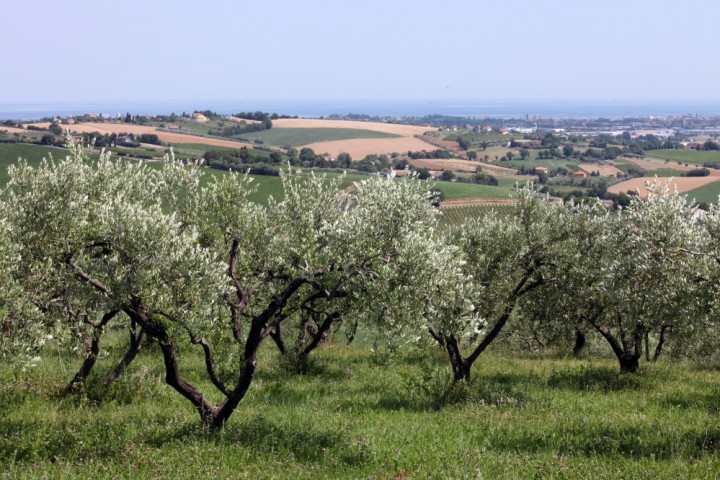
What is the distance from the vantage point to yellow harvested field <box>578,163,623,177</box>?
171500 millimetres

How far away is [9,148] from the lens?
4840 inches

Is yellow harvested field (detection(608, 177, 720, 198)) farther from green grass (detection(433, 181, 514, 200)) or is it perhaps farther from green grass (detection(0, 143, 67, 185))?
green grass (detection(0, 143, 67, 185))

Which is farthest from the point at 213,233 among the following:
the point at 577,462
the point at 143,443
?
the point at 577,462

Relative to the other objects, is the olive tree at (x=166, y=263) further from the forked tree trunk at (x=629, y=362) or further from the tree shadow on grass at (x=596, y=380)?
the forked tree trunk at (x=629, y=362)

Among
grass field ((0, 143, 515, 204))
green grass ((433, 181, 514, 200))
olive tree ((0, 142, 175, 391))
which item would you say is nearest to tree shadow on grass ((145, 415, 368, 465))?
olive tree ((0, 142, 175, 391))

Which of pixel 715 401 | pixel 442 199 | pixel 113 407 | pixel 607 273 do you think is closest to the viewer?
pixel 113 407

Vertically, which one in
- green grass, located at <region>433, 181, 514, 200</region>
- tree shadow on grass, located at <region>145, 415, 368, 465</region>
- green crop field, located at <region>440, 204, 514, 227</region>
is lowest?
green crop field, located at <region>440, 204, 514, 227</region>

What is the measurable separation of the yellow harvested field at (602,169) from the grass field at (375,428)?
160130 millimetres

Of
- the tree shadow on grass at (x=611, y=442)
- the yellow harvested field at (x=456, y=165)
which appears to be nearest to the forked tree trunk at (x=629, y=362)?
the tree shadow on grass at (x=611, y=442)

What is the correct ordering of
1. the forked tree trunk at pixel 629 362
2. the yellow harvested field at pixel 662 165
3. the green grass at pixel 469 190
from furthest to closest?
the yellow harvested field at pixel 662 165
the green grass at pixel 469 190
the forked tree trunk at pixel 629 362

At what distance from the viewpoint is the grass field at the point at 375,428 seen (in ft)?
44.0

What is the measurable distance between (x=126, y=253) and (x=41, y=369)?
11.5 meters

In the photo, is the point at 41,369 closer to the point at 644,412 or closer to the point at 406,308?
the point at 406,308

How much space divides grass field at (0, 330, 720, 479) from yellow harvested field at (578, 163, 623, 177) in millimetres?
160130
